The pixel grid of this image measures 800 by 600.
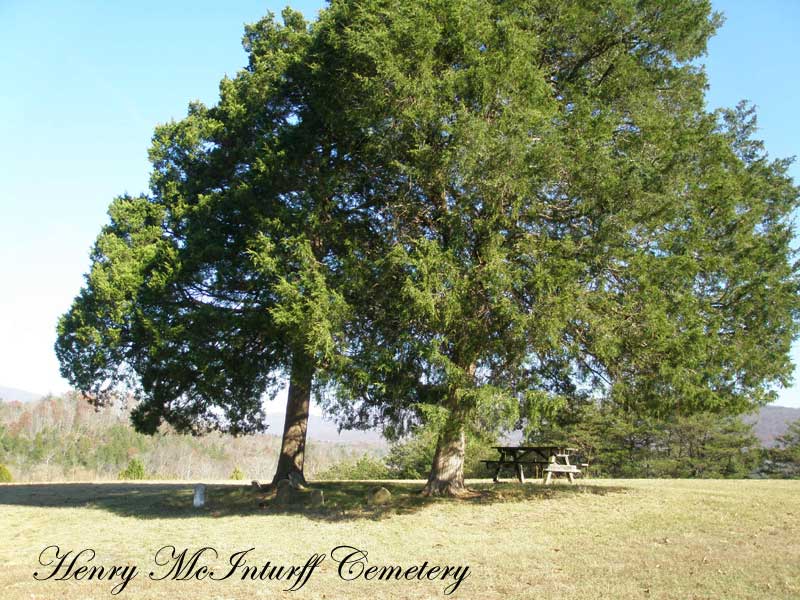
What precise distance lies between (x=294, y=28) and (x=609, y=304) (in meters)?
11.9

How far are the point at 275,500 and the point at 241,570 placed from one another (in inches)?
272

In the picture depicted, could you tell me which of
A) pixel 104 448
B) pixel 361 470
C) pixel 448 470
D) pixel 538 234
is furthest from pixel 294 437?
pixel 104 448

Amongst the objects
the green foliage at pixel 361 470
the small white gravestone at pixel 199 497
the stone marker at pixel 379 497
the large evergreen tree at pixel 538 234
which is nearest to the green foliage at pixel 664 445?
the green foliage at pixel 361 470

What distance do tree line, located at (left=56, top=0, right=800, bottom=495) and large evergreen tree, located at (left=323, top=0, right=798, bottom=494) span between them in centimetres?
5

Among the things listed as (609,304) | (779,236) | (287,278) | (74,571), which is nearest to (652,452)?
(779,236)

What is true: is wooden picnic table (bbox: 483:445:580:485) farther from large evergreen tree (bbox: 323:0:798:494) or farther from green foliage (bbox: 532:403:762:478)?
green foliage (bbox: 532:403:762:478)

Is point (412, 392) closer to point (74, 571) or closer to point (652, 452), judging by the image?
point (74, 571)

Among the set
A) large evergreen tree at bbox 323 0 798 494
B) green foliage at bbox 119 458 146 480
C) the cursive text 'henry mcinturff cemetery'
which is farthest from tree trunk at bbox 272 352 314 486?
green foliage at bbox 119 458 146 480

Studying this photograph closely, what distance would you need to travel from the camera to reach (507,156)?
412 inches

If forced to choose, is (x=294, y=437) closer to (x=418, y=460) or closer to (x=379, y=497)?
(x=379, y=497)

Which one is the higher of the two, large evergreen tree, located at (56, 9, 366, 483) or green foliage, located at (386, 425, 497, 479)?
large evergreen tree, located at (56, 9, 366, 483)

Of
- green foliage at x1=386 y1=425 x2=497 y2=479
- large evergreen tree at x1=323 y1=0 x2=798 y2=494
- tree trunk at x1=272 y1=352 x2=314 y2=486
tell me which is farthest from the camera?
green foliage at x1=386 y1=425 x2=497 y2=479

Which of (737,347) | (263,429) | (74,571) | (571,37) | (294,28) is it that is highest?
(294,28)

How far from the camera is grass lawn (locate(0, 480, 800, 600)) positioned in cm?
666
